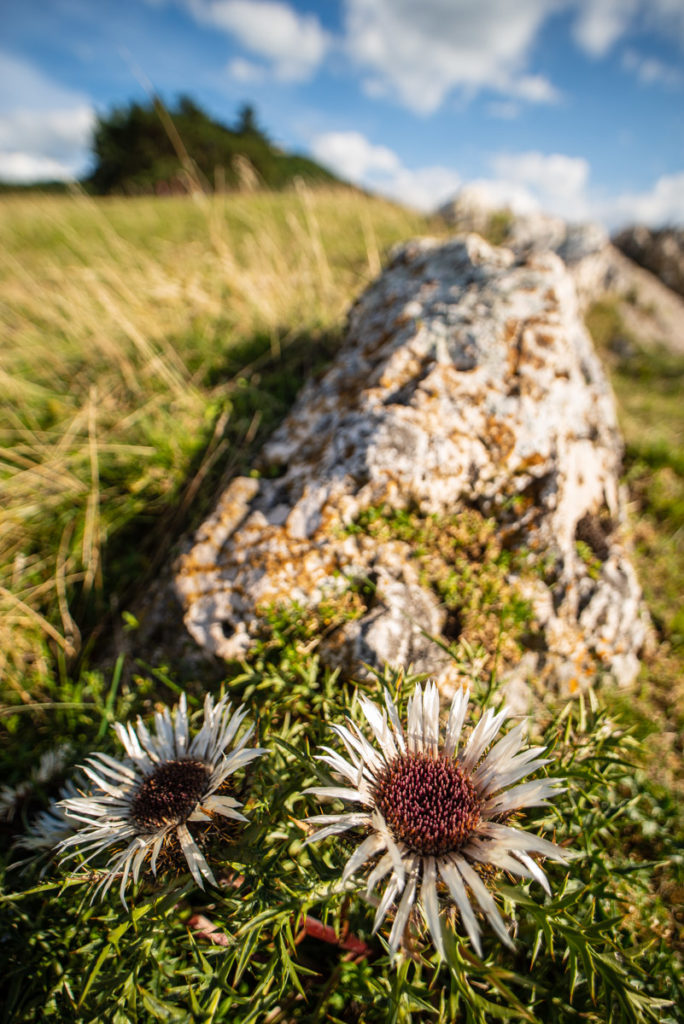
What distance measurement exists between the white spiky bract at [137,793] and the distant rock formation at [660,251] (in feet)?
40.0

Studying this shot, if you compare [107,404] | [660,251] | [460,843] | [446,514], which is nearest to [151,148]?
[660,251]

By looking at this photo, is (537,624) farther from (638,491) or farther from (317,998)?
(638,491)

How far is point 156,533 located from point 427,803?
5.88ft

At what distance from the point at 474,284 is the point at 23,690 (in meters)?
2.68

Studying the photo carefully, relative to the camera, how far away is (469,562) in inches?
74.2

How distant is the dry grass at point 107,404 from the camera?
2217 millimetres

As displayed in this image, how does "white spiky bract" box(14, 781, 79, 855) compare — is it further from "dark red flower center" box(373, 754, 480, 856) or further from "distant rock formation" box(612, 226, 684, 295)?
"distant rock formation" box(612, 226, 684, 295)

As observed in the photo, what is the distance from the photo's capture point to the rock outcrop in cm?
169

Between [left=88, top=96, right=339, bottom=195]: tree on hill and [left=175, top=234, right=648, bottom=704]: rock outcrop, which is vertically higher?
[left=88, top=96, right=339, bottom=195]: tree on hill

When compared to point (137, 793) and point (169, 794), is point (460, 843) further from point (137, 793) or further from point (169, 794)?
point (137, 793)

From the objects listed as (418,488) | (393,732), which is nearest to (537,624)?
(418,488)

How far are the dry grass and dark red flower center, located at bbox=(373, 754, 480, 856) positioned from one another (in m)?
1.60

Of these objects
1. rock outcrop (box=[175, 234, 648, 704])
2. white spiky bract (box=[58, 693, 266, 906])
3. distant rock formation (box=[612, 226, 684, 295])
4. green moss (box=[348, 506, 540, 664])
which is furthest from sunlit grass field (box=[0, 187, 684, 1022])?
distant rock formation (box=[612, 226, 684, 295])

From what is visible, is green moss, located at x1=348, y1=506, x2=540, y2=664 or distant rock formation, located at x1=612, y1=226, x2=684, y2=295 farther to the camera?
distant rock formation, located at x1=612, y1=226, x2=684, y2=295
